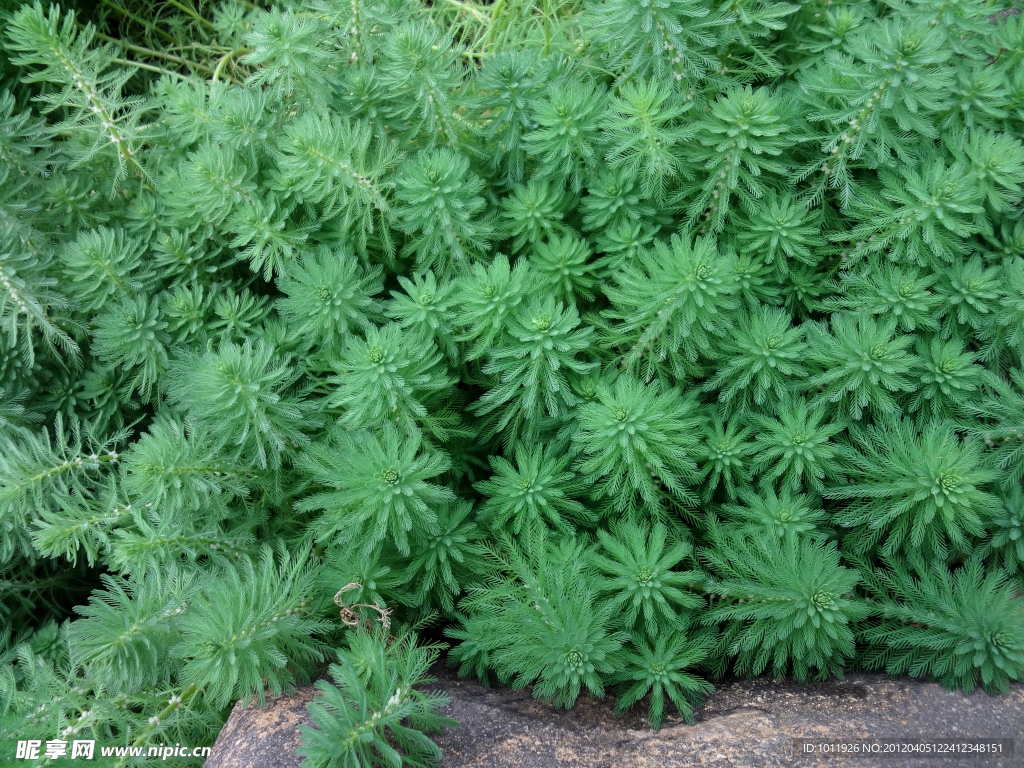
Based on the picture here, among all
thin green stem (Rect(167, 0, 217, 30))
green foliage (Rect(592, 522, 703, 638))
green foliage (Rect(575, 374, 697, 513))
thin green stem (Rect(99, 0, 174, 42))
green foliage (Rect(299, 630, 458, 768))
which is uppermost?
thin green stem (Rect(167, 0, 217, 30))

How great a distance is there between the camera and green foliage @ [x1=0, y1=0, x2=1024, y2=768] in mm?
2369

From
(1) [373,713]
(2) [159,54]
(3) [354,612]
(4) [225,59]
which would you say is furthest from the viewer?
(2) [159,54]

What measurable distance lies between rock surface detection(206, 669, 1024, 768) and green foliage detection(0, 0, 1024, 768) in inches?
3.8

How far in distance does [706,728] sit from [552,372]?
4.37 ft

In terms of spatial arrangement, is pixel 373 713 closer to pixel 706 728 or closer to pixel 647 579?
pixel 647 579

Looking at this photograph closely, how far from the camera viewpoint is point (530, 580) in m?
2.38

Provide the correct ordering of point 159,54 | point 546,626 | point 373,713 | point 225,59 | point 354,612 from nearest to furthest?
point 373,713
point 546,626
point 354,612
point 225,59
point 159,54

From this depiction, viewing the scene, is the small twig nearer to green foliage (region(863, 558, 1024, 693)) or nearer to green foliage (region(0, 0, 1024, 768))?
green foliage (region(0, 0, 1024, 768))

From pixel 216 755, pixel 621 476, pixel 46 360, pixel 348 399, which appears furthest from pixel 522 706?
pixel 46 360

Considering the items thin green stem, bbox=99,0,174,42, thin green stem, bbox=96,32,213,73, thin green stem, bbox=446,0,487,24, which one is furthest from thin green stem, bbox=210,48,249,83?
thin green stem, bbox=446,0,487,24

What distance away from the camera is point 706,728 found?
229cm

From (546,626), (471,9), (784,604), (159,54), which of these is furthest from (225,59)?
(784,604)

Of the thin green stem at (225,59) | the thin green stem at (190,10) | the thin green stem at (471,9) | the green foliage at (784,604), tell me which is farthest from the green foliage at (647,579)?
the thin green stem at (190,10)

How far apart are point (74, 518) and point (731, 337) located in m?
2.65
